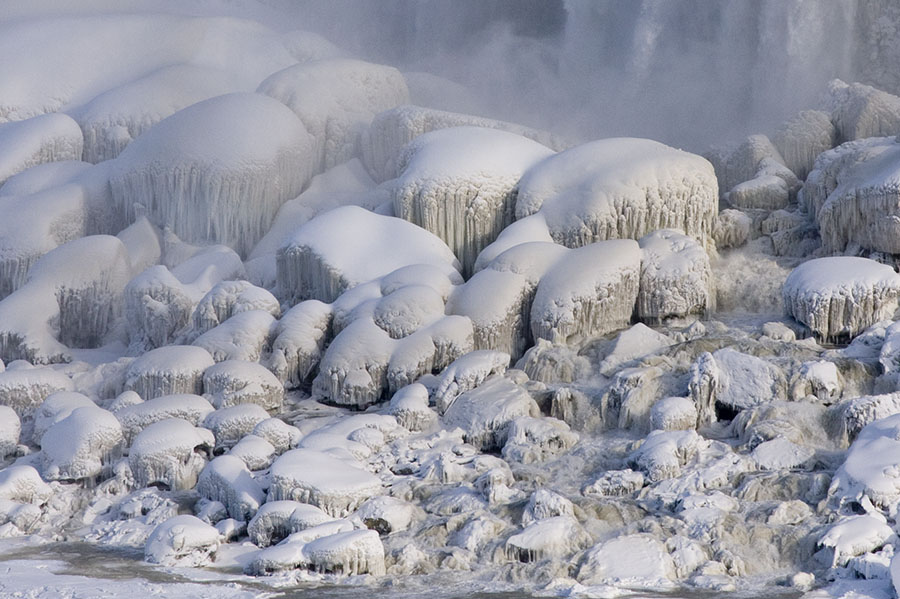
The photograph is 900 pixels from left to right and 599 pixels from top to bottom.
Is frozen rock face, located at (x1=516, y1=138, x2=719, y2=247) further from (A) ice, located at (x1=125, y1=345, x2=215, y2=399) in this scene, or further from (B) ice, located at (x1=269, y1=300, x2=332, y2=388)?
(A) ice, located at (x1=125, y1=345, x2=215, y2=399)

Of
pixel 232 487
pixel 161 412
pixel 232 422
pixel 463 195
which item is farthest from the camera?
pixel 463 195

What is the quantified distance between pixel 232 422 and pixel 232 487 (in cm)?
181

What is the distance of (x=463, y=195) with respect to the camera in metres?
19.9

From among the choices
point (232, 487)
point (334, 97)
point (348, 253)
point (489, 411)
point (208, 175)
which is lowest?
point (232, 487)

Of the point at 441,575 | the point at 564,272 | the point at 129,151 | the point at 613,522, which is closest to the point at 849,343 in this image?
the point at 564,272

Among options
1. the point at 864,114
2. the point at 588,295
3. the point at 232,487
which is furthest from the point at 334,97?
the point at 232,487

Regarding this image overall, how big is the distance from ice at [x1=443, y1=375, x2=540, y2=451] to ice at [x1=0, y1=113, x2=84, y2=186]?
1114 cm

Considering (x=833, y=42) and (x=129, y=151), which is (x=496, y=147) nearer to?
(x=129, y=151)

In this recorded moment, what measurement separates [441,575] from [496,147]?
372 inches

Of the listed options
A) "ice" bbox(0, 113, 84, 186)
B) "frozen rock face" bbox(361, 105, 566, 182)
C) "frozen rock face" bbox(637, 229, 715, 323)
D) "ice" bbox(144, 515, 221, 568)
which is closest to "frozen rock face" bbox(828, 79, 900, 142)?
"frozen rock face" bbox(361, 105, 566, 182)

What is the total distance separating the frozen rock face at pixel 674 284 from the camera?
17.9m

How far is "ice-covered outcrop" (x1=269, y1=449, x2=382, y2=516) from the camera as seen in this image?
44.8ft

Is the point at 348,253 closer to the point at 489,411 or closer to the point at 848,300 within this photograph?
the point at 489,411

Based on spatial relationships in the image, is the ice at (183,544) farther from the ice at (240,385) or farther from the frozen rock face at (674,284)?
the frozen rock face at (674,284)
